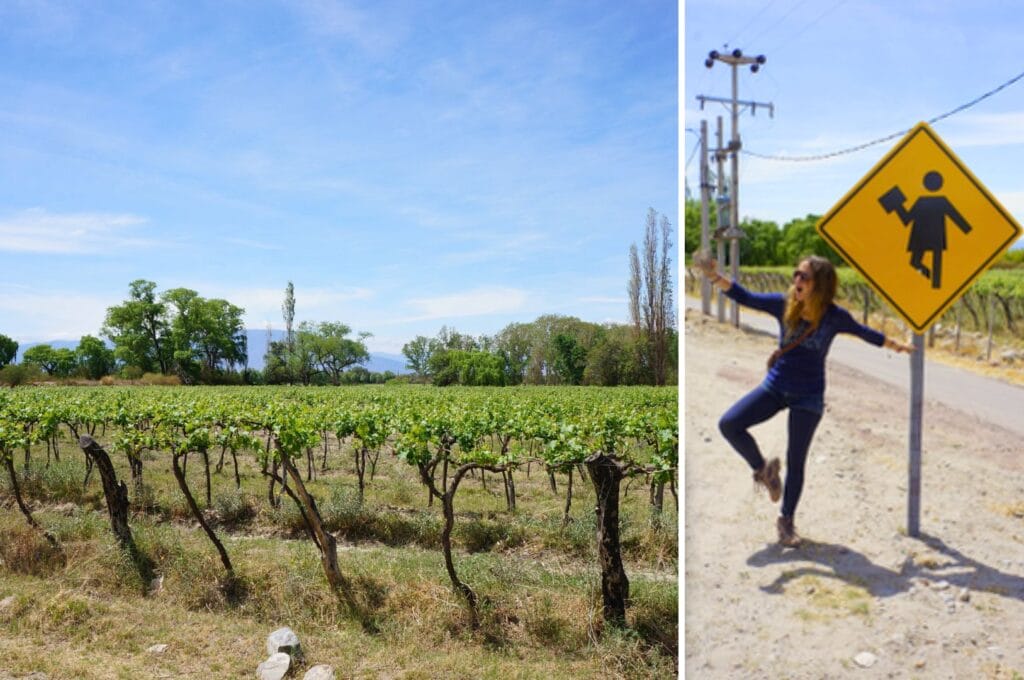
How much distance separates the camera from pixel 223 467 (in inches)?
454

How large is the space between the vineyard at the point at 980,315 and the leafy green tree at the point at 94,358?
40.4 metres

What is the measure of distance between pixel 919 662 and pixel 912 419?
2.69ft

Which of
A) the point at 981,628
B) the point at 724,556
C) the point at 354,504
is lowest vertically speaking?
the point at 354,504

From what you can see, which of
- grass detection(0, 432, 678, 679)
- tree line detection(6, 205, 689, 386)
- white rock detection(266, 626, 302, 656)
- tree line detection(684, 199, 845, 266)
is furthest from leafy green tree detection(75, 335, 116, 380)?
tree line detection(684, 199, 845, 266)

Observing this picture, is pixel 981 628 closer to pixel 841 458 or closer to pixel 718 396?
pixel 841 458

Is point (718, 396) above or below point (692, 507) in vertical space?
above

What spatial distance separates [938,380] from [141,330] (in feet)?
164

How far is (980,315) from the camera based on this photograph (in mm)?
2674

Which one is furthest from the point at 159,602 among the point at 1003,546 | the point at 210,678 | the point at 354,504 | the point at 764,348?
the point at 1003,546

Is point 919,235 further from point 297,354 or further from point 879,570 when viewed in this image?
point 297,354

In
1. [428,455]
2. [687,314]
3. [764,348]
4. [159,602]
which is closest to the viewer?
[764,348]

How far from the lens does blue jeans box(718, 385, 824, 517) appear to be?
91.7 inches

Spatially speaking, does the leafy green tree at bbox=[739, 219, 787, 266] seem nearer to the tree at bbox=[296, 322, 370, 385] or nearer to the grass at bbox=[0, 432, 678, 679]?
the grass at bbox=[0, 432, 678, 679]

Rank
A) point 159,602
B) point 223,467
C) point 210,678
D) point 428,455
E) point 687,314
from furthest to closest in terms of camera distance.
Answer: point 223,467 < point 428,455 < point 159,602 < point 210,678 < point 687,314
